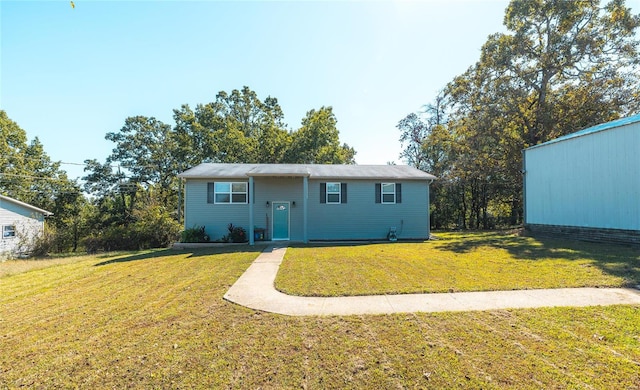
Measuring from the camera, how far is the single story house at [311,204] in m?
13.8

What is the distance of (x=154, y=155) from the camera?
29.3 metres

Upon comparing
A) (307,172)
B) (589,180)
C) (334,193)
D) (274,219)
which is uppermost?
(307,172)


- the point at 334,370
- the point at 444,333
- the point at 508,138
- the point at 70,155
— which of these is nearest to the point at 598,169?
the point at 508,138

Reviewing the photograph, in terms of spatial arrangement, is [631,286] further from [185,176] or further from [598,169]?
[185,176]

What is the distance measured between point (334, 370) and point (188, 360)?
1536 mm

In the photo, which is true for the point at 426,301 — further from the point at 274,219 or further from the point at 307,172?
the point at 274,219

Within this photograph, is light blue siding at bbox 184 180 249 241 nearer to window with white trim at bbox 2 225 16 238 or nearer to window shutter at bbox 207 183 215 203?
window shutter at bbox 207 183 215 203

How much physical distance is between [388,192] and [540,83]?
14502 millimetres

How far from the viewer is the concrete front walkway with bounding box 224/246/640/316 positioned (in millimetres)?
4383

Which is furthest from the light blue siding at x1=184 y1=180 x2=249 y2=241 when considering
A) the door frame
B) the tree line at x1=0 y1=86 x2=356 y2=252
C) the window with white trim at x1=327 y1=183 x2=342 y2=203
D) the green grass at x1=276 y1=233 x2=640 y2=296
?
the tree line at x1=0 y1=86 x2=356 y2=252

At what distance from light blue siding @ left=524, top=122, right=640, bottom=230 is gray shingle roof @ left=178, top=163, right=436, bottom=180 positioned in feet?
18.1

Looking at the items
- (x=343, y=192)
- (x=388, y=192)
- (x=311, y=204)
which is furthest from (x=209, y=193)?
(x=388, y=192)

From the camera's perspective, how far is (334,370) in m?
2.75

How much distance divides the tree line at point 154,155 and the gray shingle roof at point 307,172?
1068 centimetres
